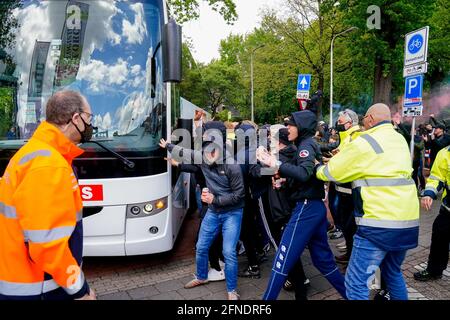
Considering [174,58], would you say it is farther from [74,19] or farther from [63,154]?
[63,154]

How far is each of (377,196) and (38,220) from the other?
2325 millimetres

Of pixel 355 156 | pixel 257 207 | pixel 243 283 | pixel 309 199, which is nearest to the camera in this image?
pixel 355 156

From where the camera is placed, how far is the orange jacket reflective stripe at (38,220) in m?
1.76

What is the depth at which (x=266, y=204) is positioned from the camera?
4668 millimetres

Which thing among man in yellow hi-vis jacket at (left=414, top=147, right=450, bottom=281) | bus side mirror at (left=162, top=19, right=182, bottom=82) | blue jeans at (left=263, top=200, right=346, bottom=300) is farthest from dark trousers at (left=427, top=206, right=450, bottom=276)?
bus side mirror at (left=162, top=19, right=182, bottom=82)

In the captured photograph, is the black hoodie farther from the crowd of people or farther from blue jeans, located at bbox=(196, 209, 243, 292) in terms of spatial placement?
blue jeans, located at bbox=(196, 209, 243, 292)

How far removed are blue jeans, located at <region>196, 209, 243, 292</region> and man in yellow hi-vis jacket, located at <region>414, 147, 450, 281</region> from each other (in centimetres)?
206

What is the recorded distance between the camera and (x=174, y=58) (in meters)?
4.01

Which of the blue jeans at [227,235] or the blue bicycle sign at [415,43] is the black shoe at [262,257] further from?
the blue bicycle sign at [415,43]

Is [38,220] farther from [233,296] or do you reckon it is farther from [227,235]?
[233,296]

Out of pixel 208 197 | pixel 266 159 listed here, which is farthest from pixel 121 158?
pixel 266 159

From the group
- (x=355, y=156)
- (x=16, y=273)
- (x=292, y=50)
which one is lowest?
(x=16, y=273)

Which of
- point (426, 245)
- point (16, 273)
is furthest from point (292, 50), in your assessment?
point (16, 273)
